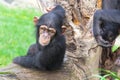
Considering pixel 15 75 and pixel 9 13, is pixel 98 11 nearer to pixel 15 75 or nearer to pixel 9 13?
pixel 15 75

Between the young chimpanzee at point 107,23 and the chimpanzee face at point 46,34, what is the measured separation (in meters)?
0.56

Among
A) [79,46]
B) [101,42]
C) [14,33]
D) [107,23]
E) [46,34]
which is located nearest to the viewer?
[46,34]

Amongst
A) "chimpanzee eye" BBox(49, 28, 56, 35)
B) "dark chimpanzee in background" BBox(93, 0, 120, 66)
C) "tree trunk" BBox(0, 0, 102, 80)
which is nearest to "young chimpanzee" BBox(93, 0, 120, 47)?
"dark chimpanzee in background" BBox(93, 0, 120, 66)

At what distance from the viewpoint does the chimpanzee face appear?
5.13 meters

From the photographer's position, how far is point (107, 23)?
584cm

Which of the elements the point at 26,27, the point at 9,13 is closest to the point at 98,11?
the point at 26,27

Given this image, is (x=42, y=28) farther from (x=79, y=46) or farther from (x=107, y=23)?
(x=107, y=23)

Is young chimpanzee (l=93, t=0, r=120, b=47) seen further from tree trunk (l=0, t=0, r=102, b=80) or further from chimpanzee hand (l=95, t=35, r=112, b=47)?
tree trunk (l=0, t=0, r=102, b=80)

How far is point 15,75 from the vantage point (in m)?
4.98

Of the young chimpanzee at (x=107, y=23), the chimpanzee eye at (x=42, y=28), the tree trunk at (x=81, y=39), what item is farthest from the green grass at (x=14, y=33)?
the young chimpanzee at (x=107, y=23)

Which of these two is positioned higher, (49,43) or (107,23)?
(107,23)

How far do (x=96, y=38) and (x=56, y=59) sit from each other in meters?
0.53

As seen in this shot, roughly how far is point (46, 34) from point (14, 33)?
13.5 ft

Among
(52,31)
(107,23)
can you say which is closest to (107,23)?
(107,23)
